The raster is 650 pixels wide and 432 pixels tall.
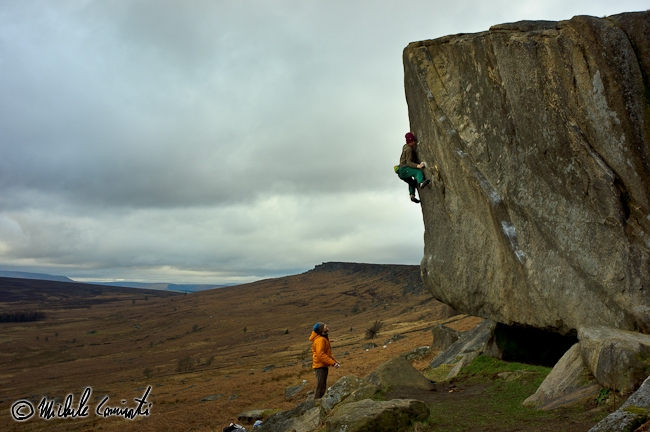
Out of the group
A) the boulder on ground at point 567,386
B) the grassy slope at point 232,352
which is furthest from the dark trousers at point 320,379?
the boulder on ground at point 567,386

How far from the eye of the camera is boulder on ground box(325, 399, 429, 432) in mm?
10281

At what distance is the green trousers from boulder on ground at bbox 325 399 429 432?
973cm

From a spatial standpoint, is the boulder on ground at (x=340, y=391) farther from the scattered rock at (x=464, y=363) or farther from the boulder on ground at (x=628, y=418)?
the boulder on ground at (x=628, y=418)

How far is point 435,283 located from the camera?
58.9 feet

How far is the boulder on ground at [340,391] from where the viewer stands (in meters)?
14.0

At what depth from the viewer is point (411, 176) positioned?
19.0m

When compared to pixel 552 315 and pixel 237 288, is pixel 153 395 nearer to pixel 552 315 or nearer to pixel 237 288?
pixel 552 315

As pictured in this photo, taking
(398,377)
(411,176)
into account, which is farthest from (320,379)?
(411,176)

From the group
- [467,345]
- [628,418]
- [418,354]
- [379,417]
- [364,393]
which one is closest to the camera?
[628,418]

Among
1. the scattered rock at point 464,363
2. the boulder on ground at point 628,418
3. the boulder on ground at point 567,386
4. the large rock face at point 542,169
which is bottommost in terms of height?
the scattered rock at point 464,363

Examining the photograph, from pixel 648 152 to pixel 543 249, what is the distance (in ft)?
12.5

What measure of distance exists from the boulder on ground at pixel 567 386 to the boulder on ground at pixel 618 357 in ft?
0.79

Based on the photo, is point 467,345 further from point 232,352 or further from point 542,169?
point 232,352

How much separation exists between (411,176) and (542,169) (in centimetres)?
570
